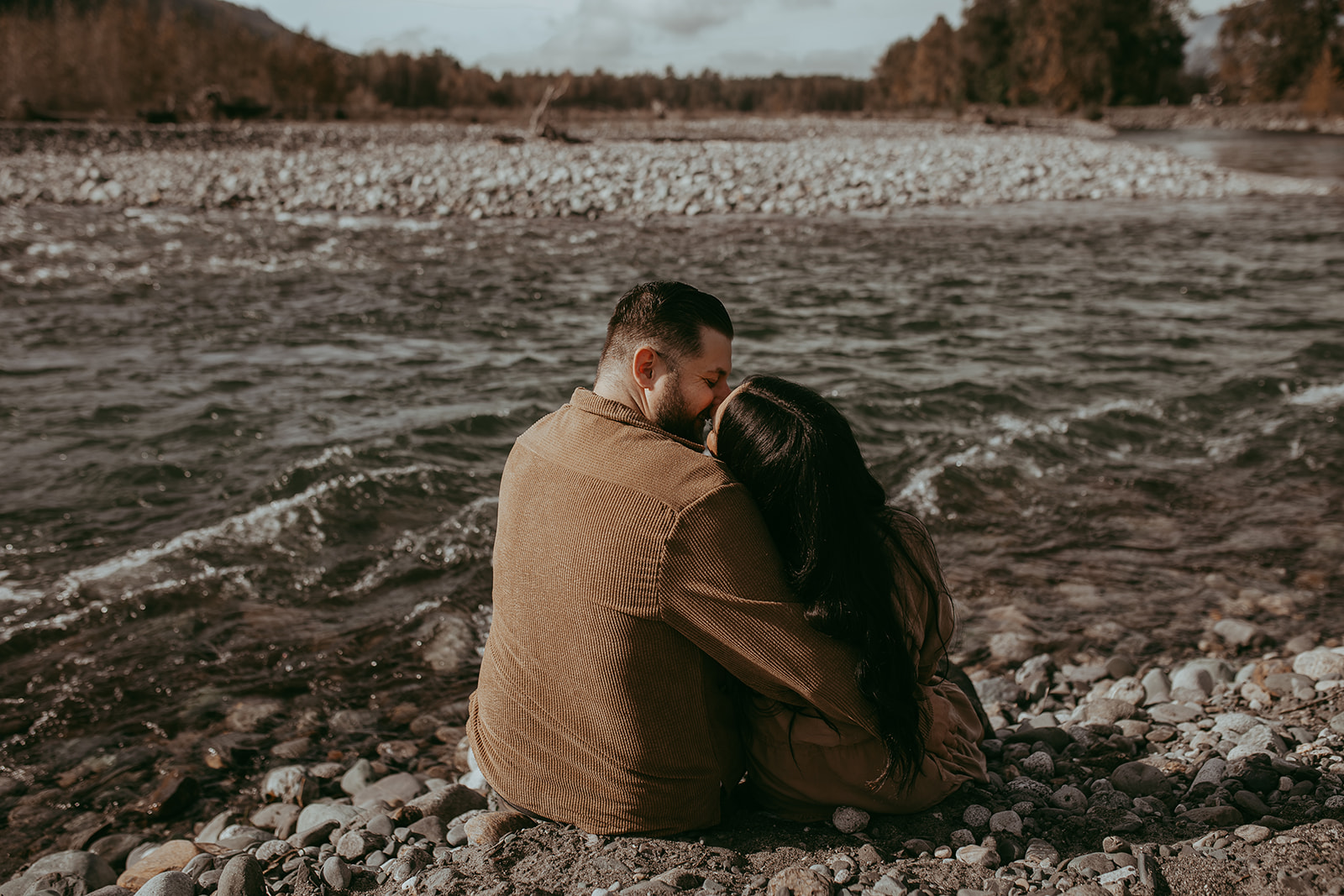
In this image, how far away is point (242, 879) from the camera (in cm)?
217

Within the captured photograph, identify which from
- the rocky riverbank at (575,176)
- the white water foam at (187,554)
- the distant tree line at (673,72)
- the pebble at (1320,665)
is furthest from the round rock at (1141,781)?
the distant tree line at (673,72)

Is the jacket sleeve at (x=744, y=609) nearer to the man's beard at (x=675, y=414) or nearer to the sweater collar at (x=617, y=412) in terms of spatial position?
the sweater collar at (x=617, y=412)

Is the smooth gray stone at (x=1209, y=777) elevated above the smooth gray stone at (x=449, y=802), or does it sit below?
above

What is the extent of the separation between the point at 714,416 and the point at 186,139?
27.9m

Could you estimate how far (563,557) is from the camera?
1958 millimetres

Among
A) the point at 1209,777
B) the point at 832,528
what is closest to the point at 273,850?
the point at 832,528

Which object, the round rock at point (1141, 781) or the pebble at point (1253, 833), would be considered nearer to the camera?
the pebble at point (1253, 833)

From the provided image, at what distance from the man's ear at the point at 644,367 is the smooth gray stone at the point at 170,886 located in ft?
5.59

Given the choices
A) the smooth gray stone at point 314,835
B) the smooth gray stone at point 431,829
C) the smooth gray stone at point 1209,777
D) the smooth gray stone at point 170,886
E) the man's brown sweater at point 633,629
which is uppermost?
the man's brown sweater at point 633,629

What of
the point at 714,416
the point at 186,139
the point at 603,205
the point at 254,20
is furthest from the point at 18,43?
the point at 254,20

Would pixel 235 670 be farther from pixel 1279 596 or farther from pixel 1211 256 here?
pixel 1211 256

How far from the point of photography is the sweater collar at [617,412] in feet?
6.56

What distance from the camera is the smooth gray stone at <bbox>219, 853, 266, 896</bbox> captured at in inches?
84.7

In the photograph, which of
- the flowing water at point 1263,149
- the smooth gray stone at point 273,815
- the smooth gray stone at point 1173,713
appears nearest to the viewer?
the smooth gray stone at point 273,815
